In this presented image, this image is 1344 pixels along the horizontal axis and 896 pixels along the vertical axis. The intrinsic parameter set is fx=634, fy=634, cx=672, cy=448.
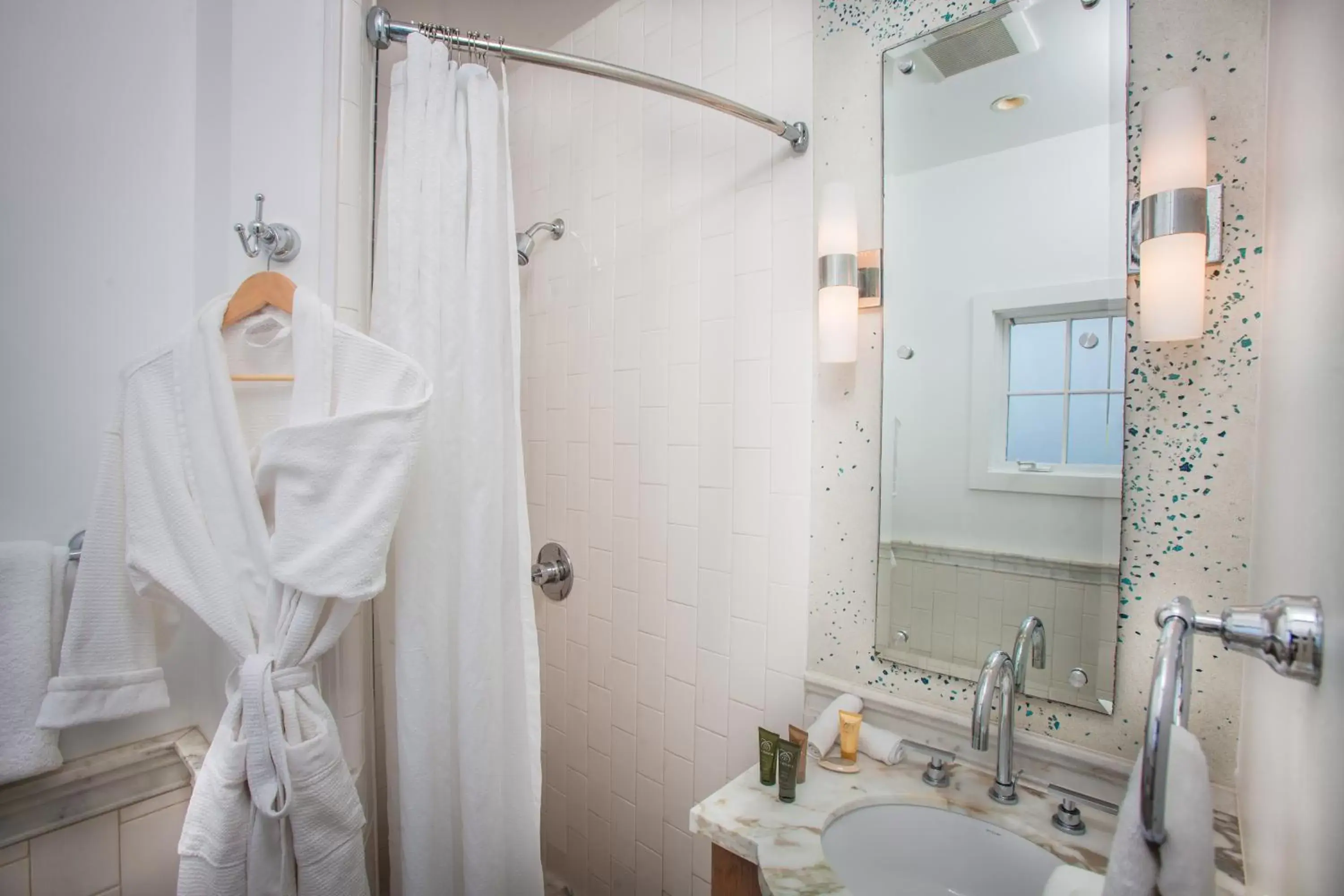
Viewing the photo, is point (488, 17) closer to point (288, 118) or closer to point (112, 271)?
point (288, 118)

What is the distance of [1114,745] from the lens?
979 mm

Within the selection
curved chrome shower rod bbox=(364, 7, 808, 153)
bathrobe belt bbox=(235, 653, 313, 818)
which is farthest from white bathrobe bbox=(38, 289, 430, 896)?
curved chrome shower rod bbox=(364, 7, 808, 153)

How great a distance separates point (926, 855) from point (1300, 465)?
0.77m

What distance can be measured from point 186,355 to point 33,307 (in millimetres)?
350

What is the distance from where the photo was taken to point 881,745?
1.14 m

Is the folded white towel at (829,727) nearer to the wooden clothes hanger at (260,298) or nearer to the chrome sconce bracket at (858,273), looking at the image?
the chrome sconce bracket at (858,273)

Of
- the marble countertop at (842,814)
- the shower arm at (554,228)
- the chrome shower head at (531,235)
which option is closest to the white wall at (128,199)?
the chrome shower head at (531,235)

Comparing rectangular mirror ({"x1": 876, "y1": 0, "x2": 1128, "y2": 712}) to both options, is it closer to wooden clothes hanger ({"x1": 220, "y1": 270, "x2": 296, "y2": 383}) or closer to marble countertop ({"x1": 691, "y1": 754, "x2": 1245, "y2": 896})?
marble countertop ({"x1": 691, "y1": 754, "x2": 1245, "y2": 896})

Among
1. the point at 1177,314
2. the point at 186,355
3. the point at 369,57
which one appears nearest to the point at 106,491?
the point at 186,355

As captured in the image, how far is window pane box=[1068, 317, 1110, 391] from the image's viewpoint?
0.99m

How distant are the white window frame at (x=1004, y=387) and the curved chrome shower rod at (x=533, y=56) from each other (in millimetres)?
585

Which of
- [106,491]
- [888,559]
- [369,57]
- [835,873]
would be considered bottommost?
[835,873]

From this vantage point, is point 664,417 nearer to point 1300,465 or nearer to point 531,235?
point 531,235

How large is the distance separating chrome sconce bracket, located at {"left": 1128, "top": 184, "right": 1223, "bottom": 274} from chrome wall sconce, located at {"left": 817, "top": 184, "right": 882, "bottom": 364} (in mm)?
422
